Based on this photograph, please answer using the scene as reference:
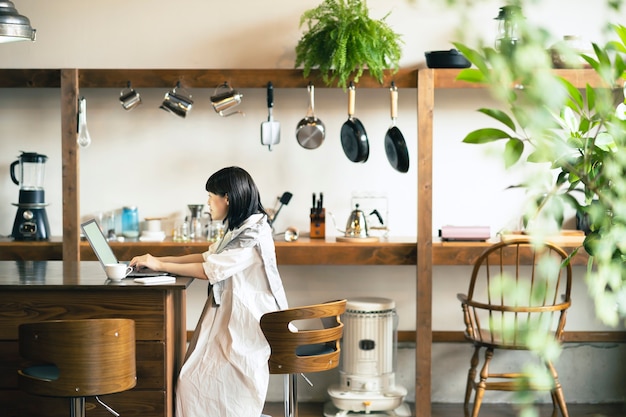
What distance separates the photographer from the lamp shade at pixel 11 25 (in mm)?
3342

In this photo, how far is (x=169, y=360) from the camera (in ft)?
10.8

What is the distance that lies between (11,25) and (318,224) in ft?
6.82

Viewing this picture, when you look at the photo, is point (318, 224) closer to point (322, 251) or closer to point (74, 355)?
point (322, 251)

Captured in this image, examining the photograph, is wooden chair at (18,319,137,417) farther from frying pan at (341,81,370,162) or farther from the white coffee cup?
frying pan at (341,81,370,162)

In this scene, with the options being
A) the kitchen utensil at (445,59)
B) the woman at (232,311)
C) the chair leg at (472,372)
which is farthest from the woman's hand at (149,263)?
the kitchen utensil at (445,59)

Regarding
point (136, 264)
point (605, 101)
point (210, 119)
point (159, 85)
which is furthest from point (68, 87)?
point (605, 101)

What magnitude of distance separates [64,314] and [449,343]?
256 centimetres

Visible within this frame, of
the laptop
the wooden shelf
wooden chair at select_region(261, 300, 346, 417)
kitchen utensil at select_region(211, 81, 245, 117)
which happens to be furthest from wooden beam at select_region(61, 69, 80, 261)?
the wooden shelf

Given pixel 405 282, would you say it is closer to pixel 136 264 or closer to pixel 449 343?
pixel 449 343

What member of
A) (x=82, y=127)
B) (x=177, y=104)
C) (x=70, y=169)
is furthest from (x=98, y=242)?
(x=177, y=104)

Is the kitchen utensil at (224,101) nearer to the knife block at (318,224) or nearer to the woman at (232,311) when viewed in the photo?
the knife block at (318,224)

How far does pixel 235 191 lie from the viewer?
3.43 m

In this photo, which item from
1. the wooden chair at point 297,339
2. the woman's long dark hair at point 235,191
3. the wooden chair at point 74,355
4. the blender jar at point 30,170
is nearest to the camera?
the wooden chair at point 74,355

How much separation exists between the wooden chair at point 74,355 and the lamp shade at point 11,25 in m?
1.32
